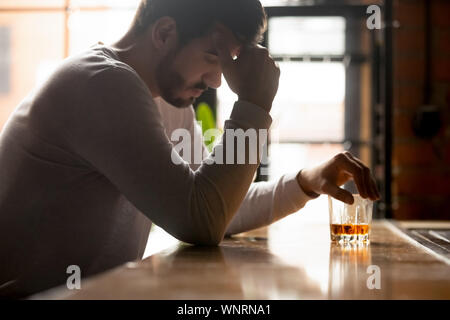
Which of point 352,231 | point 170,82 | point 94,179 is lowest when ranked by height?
point 352,231

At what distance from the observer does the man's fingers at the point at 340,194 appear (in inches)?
40.7

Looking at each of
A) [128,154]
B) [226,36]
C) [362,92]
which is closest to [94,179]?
[128,154]

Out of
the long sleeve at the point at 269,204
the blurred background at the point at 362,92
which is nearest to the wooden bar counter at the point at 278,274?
the long sleeve at the point at 269,204

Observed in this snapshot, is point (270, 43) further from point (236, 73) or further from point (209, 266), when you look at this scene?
point (209, 266)

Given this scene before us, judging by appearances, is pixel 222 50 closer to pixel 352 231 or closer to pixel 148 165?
pixel 148 165

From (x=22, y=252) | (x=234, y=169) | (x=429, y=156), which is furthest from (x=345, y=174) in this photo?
(x=429, y=156)

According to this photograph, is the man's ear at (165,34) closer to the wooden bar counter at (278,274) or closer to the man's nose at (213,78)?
the man's nose at (213,78)

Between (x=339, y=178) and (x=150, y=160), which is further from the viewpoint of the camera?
(x=339, y=178)

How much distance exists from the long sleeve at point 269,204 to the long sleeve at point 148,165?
268mm

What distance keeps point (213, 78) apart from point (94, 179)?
1.07ft

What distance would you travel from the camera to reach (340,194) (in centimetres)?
104

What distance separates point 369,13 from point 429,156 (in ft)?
2.23

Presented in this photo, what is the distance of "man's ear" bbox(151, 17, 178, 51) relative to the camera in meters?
1.13

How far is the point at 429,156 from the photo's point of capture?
2.51 meters
